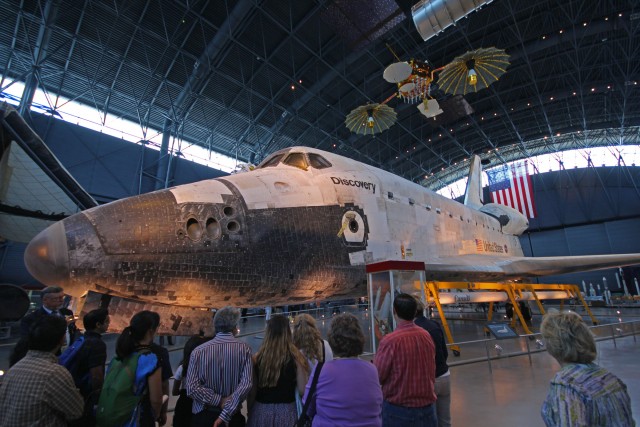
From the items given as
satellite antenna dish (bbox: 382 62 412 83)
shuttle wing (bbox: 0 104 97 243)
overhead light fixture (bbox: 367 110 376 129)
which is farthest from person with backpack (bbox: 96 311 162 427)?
overhead light fixture (bbox: 367 110 376 129)

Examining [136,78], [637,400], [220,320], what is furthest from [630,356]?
[136,78]

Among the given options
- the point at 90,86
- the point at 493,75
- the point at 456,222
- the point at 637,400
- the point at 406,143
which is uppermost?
the point at 406,143

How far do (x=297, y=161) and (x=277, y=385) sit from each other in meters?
3.26

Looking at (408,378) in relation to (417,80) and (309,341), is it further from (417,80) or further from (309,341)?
(417,80)

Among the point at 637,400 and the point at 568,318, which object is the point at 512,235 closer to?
the point at 637,400

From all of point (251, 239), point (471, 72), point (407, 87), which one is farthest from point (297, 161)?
point (407, 87)

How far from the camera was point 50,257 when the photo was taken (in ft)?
8.16

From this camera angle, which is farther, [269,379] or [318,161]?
[318,161]

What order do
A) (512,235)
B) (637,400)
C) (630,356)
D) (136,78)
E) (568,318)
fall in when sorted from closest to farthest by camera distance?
(568,318) → (637,400) → (630,356) → (512,235) → (136,78)

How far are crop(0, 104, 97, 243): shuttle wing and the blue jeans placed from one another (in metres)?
7.69

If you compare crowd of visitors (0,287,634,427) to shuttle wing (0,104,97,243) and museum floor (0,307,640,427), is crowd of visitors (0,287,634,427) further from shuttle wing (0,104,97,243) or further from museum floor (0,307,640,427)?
shuttle wing (0,104,97,243)

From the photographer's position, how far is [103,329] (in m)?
2.14

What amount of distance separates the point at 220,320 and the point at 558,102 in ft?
85.0

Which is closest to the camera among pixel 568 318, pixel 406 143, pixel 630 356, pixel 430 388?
pixel 568 318
